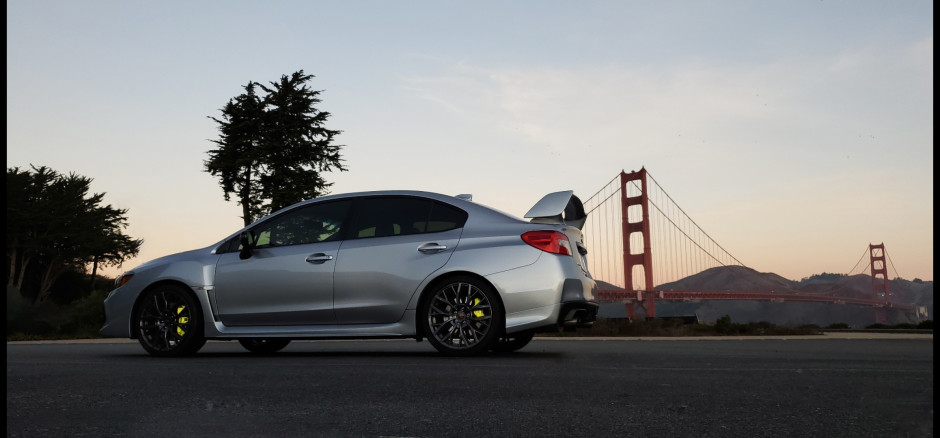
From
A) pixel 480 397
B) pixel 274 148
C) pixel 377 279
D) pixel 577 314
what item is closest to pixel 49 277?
pixel 274 148

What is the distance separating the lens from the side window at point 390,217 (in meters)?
8.10

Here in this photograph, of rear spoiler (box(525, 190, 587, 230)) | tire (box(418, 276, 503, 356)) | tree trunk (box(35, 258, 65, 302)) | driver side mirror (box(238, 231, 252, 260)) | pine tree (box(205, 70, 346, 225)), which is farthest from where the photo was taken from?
tree trunk (box(35, 258, 65, 302))

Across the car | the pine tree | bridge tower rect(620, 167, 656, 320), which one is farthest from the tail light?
bridge tower rect(620, 167, 656, 320)

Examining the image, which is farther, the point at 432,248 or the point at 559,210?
the point at 559,210

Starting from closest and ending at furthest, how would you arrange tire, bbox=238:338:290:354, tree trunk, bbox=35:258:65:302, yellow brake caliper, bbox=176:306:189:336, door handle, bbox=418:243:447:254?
1. door handle, bbox=418:243:447:254
2. yellow brake caliper, bbox=176:306:189:336
3. tire, bbox=238:338:290:354
4. tree trunk, bbox=35:258:65:302

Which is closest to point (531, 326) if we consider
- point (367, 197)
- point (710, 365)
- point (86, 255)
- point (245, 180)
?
point (710, 365)

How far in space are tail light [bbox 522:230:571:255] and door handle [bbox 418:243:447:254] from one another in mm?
709

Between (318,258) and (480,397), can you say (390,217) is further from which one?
(480,397)

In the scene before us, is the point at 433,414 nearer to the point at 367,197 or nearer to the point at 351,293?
the point at 351,293

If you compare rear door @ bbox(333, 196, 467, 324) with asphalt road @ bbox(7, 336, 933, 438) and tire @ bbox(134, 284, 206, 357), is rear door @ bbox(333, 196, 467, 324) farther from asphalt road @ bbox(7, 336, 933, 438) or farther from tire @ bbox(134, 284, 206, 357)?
tire @ bbox(134, 284, 206, 357)

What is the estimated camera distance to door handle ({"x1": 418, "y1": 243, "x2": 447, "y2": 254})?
7.79 metres

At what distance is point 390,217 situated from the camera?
8.19 metres

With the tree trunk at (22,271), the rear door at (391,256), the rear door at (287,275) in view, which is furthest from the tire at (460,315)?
the tree trunk at (22,271)

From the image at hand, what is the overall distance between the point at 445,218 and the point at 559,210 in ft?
3.35
